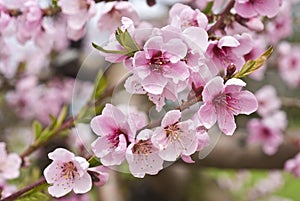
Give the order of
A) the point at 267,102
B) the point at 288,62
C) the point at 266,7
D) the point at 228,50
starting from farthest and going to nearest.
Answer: the point at 288,62, the point at 267,102, the point at 266,7, the point at 228,50

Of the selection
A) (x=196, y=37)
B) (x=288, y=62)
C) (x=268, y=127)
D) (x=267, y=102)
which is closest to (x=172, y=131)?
(x=196, y=37)

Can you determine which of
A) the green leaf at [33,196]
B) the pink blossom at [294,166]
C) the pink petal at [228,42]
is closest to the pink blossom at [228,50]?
the pink petal at [228,42]

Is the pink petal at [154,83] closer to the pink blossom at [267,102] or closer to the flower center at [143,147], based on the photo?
the flower center at [143,147]

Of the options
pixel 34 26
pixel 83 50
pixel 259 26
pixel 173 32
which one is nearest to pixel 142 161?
pixel 173 32

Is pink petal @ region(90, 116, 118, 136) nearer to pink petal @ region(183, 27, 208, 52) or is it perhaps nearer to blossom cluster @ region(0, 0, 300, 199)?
blossom cluster @ region(0, 0, 300, 199)

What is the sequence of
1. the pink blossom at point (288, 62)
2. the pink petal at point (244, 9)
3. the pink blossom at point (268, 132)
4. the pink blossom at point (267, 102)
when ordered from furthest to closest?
the pink blossom at point (288, 62)
the pink blossom at point (267, 102)
the pink blossom at point (268, 132)
the pink petal at point (244, 9)

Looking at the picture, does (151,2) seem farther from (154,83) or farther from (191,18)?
(154,83)

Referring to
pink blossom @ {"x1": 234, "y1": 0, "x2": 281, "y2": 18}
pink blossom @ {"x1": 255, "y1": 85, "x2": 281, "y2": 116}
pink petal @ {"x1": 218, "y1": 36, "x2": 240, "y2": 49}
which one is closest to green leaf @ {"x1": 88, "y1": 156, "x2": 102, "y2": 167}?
pink petal @ {"x1": 218, "y1": 36, "x2": 240, "y2": 49}
